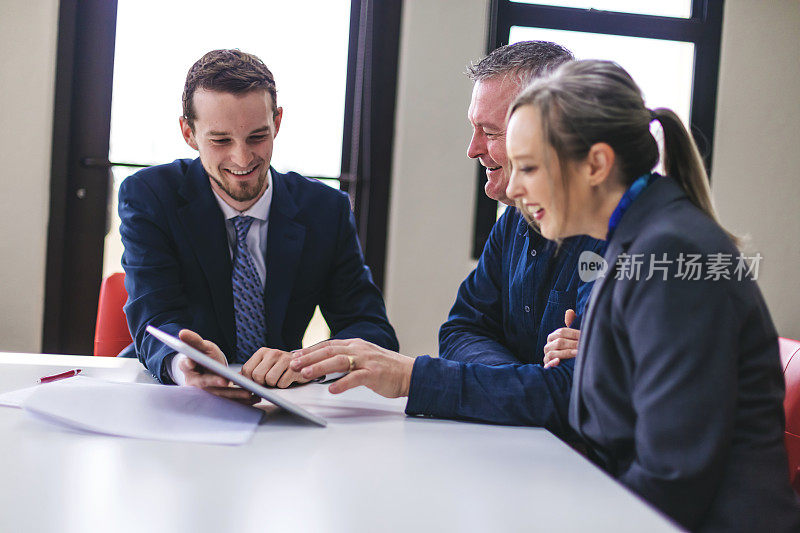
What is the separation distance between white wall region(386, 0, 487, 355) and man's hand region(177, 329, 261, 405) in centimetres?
198

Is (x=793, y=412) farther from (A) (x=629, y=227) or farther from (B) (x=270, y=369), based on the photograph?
(B) (x=270, y=369)

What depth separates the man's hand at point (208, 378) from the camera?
112cm

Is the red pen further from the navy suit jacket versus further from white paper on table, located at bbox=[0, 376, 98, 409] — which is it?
the navy suit jacket

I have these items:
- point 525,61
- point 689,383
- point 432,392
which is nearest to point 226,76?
point 525,61

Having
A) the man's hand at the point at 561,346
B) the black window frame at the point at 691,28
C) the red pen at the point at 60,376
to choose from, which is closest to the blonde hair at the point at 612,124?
the man's hand at the point at 561,346

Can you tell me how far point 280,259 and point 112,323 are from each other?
673mm

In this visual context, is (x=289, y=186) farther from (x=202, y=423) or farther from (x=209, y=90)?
(x=202, y=423)

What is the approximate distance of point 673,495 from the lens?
2.55ft

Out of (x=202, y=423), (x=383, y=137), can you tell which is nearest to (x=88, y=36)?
(x=383, y=137)

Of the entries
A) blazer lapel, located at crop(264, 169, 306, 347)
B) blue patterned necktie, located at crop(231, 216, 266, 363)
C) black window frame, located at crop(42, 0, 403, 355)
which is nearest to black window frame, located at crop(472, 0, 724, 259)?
black window frame, located at crop(42, 0, 403, 355)

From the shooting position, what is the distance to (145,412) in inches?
39.4

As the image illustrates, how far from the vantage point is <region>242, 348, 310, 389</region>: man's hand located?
1.20 meters

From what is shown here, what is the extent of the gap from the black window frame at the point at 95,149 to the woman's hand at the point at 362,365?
6.96 ft

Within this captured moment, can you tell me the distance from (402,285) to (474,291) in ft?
5.08
